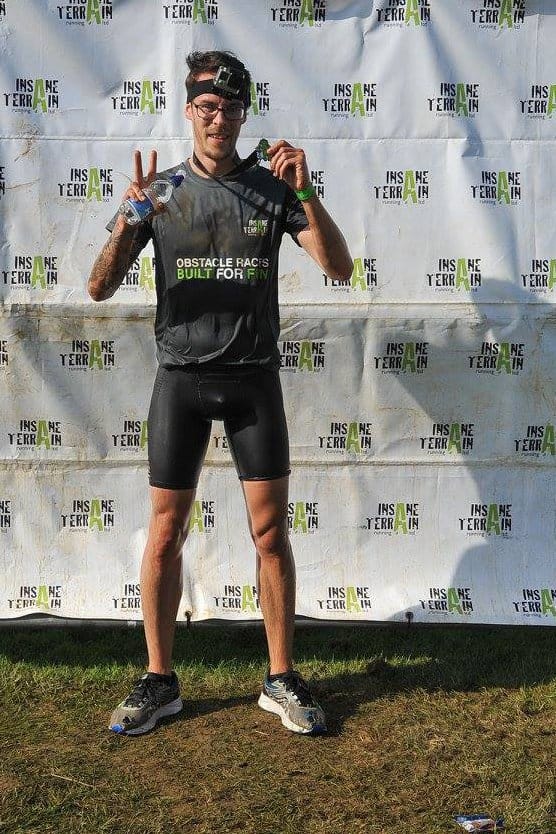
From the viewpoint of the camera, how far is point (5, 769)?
4.05 metres

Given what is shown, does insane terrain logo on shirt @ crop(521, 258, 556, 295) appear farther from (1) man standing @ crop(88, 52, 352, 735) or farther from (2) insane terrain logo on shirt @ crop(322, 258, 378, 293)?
(1) man standing @ crop(88, 52, 352, 735)

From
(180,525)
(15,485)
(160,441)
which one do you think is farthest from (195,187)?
(15,485)

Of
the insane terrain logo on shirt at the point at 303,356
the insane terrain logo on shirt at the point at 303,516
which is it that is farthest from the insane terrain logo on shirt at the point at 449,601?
the insane terrain logo on shirt at the point at 303,356

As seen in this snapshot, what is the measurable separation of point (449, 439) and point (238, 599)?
1409 millimetres

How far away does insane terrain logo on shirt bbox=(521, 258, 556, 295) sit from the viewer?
17.3 feet

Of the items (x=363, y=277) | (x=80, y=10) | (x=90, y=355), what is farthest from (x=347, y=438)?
(x=80, y=10)

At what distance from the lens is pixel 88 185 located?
5.21 metres

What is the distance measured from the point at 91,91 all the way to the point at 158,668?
2.88 m

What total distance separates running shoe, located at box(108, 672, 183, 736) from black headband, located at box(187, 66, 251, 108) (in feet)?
8.30

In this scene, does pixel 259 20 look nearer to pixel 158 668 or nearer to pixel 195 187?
pixel 195 187

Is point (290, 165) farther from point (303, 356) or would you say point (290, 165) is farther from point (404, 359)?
point (404, 359)

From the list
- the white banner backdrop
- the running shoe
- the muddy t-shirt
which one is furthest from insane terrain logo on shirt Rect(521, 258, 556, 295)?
the running shoe

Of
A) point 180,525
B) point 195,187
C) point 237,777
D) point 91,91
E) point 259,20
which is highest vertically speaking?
point 259,20

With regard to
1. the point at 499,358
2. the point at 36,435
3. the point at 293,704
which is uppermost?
the point at 499,358
